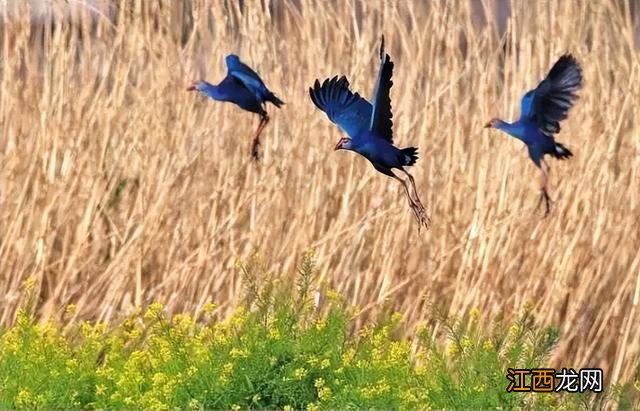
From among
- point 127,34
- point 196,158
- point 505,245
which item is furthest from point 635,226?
point 127,34

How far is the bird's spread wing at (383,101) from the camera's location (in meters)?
4.50

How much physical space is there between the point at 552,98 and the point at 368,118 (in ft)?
2.18

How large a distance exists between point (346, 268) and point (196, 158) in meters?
0.69

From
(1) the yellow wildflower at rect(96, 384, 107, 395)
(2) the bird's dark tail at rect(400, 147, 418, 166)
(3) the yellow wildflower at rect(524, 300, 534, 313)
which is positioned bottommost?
(1) the yellow wildflower at rect(96, 384, 107, 395)

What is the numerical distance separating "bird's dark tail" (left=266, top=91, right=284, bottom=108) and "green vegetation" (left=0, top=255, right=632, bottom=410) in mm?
702

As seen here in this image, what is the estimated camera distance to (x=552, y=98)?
484cm

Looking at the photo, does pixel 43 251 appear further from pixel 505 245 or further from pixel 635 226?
pixel 635 226

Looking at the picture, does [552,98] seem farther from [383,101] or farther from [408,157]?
[383,101]

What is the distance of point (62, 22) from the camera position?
5.67 m

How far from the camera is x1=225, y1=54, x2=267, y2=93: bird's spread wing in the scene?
5066 millimetres

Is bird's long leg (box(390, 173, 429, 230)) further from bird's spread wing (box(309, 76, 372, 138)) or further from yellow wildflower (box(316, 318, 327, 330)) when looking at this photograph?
yellow wildflower (box(316, 318, 327, 330))

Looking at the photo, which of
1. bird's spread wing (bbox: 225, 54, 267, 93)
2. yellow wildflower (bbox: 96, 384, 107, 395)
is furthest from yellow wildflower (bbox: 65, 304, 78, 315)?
bird's spread wing (bbox: 225, 54, 267, 93)

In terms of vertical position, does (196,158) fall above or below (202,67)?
below

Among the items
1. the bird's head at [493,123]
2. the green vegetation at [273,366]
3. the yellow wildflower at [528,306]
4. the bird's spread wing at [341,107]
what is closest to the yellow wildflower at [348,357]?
the green vegetation at [273,366]
